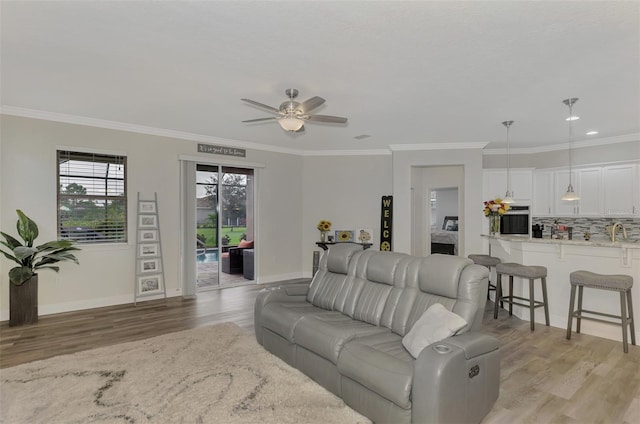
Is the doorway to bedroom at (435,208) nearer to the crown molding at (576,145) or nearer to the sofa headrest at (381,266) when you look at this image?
the crown molding at (576,145)

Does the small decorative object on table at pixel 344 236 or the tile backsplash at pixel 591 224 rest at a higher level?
the tile backsplash at pixel 591 224

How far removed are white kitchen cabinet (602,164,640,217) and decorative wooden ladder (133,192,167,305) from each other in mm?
7991

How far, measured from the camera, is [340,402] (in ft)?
8.10

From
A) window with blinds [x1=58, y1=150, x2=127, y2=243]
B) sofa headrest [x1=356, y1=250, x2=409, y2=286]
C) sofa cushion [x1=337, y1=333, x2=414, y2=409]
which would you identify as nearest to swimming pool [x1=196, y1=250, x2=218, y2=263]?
window with blinds [x1=58, y1=150, x2=127, y2=243]

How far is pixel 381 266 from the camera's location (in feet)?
10.5

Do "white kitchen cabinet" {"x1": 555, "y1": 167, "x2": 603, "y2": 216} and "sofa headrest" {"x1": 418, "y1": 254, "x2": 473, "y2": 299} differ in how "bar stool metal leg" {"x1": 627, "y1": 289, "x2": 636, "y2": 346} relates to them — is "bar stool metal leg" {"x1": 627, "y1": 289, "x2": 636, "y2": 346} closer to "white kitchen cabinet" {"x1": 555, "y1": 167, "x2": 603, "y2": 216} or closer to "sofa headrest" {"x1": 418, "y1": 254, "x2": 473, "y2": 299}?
"sofa headrest" {"x1": 418, "y1": 254, "x2": 473, "y2": 299}

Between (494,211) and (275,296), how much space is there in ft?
13.5

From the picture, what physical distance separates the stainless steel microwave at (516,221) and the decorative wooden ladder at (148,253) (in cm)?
656

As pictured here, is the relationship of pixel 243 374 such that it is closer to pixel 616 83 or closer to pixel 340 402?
pixel 340 402

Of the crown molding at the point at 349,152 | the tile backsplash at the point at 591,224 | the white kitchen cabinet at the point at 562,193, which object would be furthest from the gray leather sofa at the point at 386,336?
the tile backsplash at the point at 591,224

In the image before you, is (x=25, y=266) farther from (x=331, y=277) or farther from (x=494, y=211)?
(x=494, y=211)

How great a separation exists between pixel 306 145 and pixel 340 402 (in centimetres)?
531

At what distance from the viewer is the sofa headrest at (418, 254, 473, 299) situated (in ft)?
8.53

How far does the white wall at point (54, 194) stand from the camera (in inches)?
180
